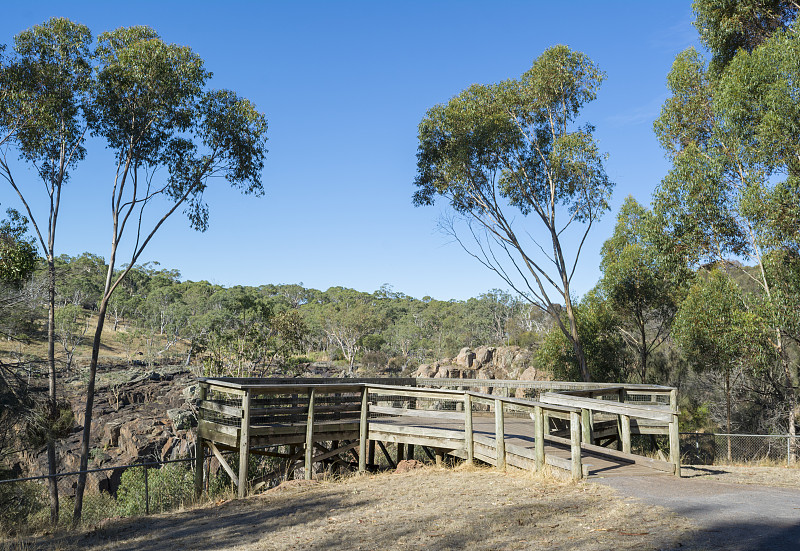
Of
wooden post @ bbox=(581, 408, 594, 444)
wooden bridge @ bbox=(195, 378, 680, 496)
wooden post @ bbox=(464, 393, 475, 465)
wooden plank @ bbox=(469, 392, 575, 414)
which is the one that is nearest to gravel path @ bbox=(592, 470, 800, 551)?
wooden bridge @ bbox=(195, 378, 680, 496)

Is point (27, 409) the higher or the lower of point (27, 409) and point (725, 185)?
the lower

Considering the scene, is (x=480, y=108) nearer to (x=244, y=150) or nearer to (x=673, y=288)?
(x=244, y=150)

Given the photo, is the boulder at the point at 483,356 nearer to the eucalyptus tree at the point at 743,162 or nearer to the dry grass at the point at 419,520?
the eucalyptus tree at the point at 743,162

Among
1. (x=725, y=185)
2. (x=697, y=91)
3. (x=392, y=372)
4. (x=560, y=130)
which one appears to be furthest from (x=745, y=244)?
(x=392, y=372)

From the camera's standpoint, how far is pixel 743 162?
16.5 meters

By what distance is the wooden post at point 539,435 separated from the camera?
8391mm

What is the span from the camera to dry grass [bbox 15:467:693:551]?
571 cm

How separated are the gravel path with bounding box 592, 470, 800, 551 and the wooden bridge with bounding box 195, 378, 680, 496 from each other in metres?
0.67

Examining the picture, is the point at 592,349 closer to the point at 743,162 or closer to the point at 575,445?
the point at 743,162

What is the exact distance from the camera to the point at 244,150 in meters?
20.5

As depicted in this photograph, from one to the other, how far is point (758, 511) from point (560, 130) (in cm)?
1835

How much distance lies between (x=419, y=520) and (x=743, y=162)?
14790 mm

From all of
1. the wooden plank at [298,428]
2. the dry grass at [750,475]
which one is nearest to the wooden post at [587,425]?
the dry grass at [750,475]

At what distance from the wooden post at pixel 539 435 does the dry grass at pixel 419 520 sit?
0.78 ft
